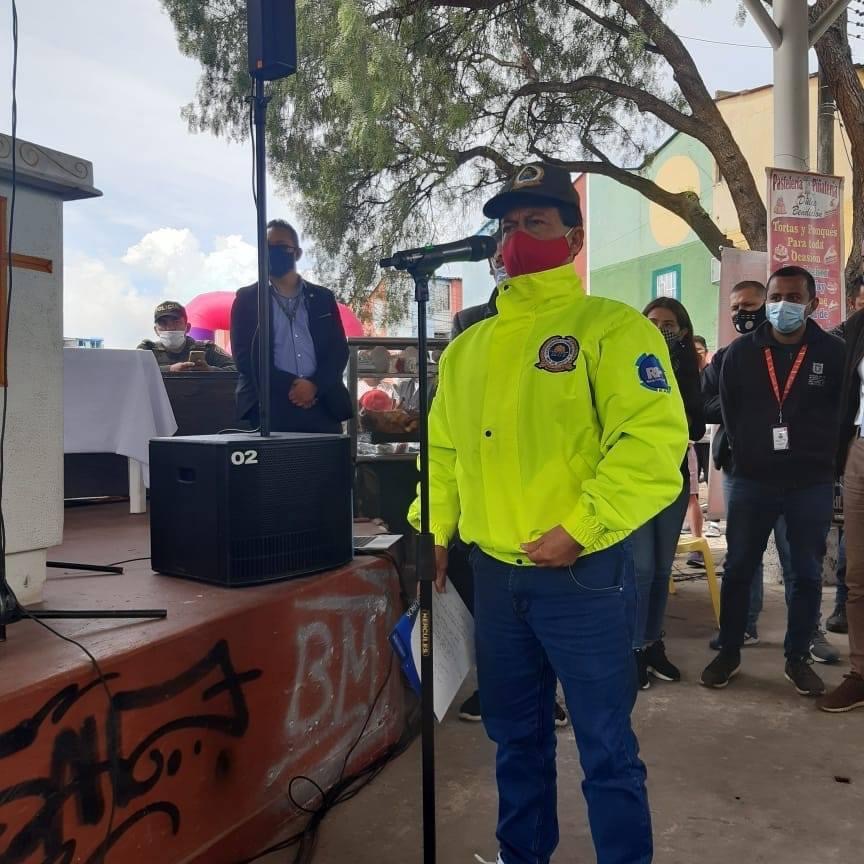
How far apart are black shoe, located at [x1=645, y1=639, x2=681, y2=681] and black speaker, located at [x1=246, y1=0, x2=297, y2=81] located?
2.81 meters

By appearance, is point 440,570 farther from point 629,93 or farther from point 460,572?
point 629,93

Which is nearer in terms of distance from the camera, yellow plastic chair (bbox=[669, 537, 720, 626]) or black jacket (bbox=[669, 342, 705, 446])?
black jacket (bbox=[669, 342, 705, 446])

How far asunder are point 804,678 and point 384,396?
260cm

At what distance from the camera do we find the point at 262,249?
244cm

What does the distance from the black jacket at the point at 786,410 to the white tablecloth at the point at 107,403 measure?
2.85m

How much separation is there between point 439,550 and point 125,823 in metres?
0.90

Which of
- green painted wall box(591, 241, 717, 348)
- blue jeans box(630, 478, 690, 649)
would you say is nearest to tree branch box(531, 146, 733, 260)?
blue jeans box(630, 478, 690, 649)

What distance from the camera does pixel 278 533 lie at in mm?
2348

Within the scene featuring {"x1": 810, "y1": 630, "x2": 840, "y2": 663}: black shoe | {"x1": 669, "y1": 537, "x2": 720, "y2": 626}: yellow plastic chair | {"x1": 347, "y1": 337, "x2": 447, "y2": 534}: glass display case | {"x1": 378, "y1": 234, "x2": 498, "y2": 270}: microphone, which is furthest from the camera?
{"x1": 669, "y1": 537, "x2": 720, "y2": 626}: yellow plastic chair

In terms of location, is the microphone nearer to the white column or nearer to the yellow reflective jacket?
the yellow reflective jacket

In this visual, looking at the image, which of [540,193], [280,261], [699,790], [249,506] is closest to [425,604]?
[249,506]

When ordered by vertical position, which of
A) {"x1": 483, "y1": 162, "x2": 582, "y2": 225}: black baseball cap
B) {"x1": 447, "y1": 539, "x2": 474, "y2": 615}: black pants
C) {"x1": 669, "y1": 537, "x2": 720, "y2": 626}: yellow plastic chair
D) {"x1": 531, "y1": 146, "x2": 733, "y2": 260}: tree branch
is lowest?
{"x1": 669, "y1": 537, "x2": 720, "y2": 626}: yellow plastic chair

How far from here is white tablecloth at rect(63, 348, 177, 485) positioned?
3.98 m

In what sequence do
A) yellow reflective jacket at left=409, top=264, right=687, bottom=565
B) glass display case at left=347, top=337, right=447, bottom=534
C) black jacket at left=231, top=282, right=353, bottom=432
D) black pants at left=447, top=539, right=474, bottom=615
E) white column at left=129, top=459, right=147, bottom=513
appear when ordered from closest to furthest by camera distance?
yellow reflective jacket at left=409, top=264, right=687, bottom=565 → black pants at left=447, top=539, right=474, bottom=615 → black jacket at left=231, top=282, right=353, bottom=432 → white column at left=129, top=459, right=147, bottom=513 → glass display case at left=347, top=337, right=447, bottom=534
